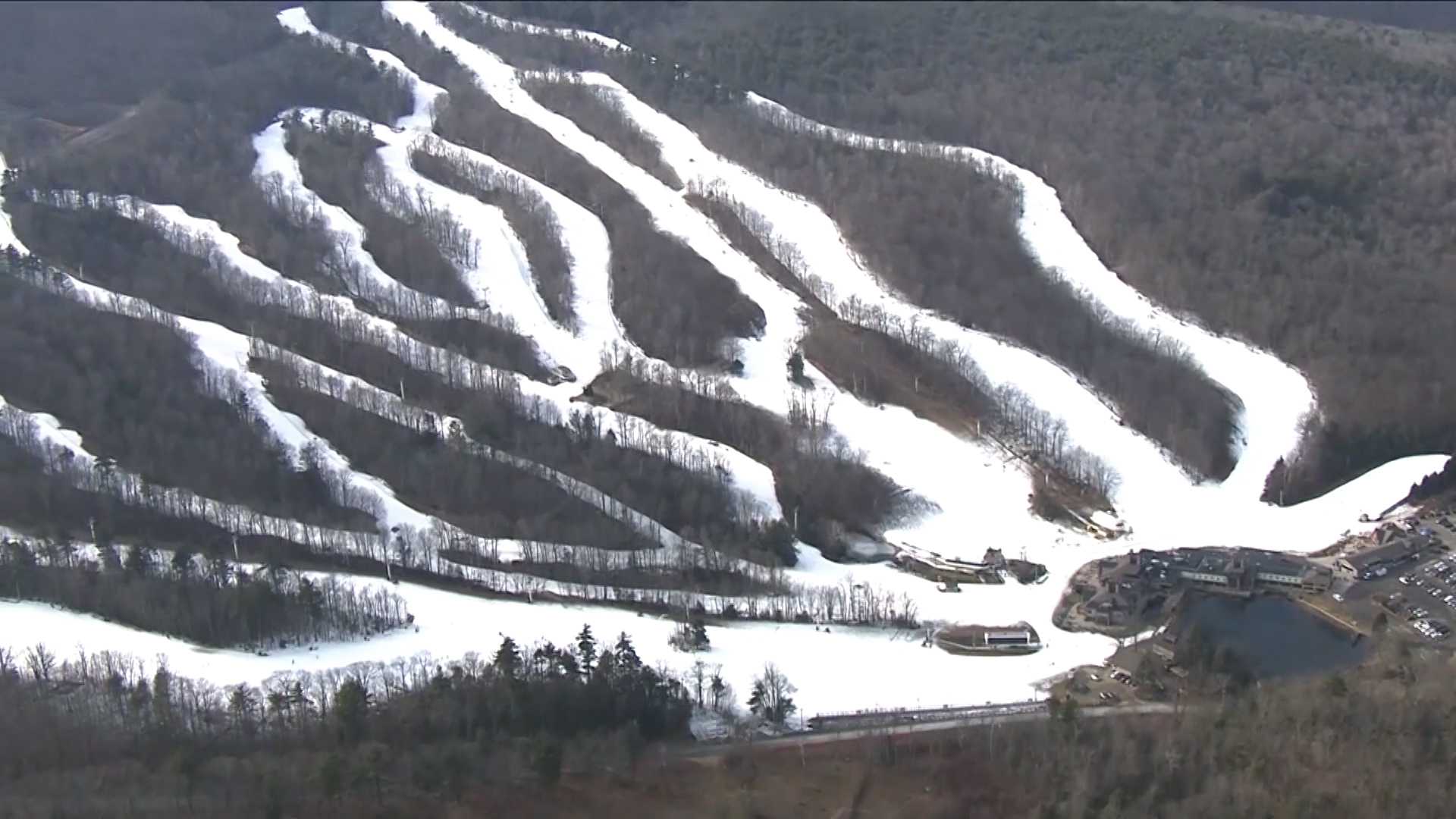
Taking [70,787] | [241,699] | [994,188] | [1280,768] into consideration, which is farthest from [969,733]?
[994,188]

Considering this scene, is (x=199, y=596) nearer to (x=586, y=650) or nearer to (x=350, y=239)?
(x=586, y=650)

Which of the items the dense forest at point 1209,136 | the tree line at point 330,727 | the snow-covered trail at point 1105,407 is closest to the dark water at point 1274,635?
the snow-covered trail at point 1105,407

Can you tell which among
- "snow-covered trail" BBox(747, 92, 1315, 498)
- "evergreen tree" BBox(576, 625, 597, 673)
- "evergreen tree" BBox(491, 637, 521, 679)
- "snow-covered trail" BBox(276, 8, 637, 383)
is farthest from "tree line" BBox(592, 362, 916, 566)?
"snow-covered trail" BBox(747, 92, 1315, 498)

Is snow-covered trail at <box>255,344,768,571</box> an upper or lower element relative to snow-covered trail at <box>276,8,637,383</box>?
lower

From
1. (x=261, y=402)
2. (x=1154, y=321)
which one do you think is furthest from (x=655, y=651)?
(x=1154, y=321)

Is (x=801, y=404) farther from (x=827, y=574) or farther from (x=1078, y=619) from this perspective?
(x=1078, y=619)

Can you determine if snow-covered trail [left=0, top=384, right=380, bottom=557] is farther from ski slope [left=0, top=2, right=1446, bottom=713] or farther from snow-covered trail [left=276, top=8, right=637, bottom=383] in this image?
snow-covered trail [left=276, top=8, right=637, bottom=383]
